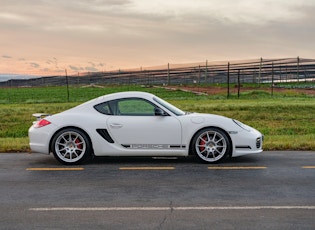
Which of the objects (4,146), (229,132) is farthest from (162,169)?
(4,146)

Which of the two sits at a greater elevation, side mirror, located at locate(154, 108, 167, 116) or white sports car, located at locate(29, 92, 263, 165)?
side mirror, located at locate(154, 108, 167, 116)

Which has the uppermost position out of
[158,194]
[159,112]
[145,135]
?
[159,112]

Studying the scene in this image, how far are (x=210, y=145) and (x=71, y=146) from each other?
253cm

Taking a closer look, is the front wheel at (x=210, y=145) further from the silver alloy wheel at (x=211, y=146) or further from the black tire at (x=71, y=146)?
the black tire at (x=71, y=146)

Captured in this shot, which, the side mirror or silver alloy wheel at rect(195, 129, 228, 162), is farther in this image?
the side mirror

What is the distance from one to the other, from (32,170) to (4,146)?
3024 mm

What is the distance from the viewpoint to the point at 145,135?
8758 millimetres

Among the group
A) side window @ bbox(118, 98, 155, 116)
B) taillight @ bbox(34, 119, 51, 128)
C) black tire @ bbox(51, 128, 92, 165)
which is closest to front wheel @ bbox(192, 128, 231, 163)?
side window @ bbox(118, 98, 155, 116)

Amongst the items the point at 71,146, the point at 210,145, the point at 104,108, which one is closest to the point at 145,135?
the point at 104,108

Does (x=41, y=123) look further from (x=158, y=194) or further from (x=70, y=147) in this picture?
(x=158, y=194)

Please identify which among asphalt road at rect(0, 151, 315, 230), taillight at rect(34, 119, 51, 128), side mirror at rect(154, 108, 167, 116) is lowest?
asphalt road at rect(0, 151, 315, 230)

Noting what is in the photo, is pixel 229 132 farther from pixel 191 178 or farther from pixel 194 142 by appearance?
pixel 191 178

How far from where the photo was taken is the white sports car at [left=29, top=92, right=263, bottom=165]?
874 centimetres

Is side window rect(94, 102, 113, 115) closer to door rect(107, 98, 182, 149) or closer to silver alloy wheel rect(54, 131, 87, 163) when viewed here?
door rect(107, 98, 182, 149)
